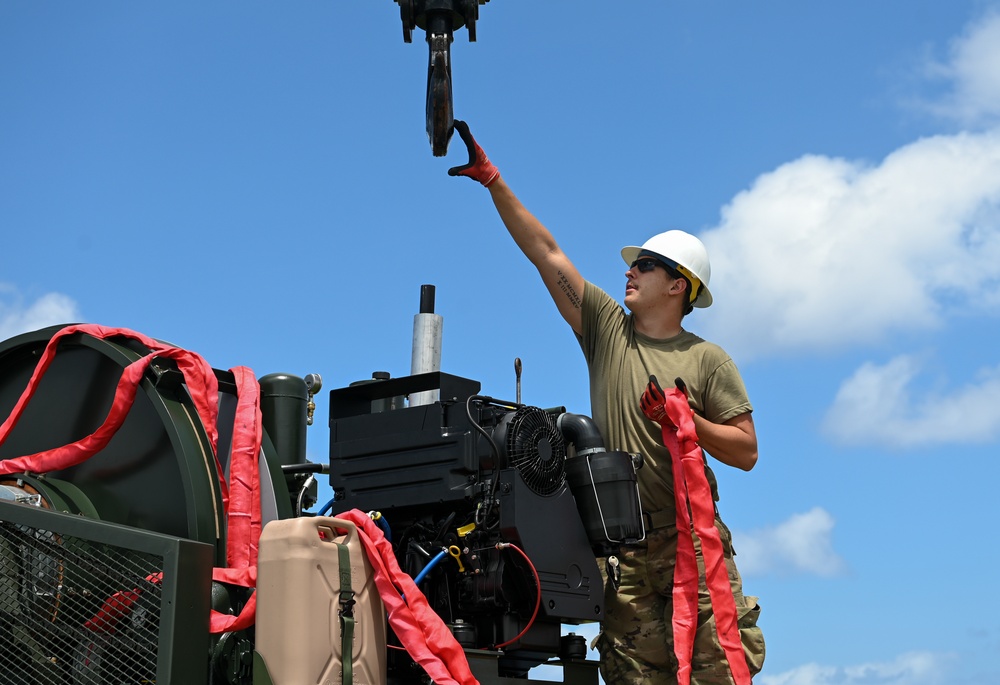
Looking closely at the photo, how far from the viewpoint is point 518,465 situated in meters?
4.58

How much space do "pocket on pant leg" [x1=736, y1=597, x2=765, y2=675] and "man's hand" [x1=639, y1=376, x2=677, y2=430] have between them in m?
0.81

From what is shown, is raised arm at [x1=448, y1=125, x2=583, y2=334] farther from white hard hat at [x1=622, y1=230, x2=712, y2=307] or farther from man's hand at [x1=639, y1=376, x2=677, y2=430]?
man's hand at [x1=639, y1=376, x2=677, y2=430]

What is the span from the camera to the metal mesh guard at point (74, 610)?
383 centimetres

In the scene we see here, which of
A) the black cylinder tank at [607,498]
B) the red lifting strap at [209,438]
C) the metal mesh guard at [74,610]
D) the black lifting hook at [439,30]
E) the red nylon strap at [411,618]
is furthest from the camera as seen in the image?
the black lifting hook at [439,30]

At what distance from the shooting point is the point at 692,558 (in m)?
4.90

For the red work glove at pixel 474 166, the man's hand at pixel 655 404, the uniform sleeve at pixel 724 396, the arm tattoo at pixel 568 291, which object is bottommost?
the man's hand at pixel 655 404

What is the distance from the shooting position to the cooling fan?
4582 mm

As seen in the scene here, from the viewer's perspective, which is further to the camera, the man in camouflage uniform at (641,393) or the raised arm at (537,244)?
the raised arm at (537,244)

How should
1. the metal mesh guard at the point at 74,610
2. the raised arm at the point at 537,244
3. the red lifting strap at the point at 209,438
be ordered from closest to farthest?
the metal mesh guard at the point at 74,610 < the red lifting strap at the point at 209,438 < the raised arm at the point at 537,244

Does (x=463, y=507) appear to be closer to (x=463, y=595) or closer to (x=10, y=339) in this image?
(x=463, y=595)

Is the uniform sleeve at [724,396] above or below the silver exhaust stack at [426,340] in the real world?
below

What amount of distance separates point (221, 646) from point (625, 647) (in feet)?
5.96

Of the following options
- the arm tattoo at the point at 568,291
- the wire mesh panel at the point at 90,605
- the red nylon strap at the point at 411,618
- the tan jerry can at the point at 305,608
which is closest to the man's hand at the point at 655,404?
the arm tattoo at the point at 568,291

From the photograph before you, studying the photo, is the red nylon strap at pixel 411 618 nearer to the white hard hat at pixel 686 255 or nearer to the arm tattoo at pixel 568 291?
the arm tattoo at pixel 568 291
